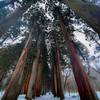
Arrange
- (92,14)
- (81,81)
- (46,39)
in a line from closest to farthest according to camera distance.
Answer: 1. (92,14)
2. (81,81)
3. (46,39)

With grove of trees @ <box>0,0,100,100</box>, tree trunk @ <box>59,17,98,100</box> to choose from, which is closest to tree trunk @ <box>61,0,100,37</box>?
grove of trees @ <box>0,0,100,100</box>

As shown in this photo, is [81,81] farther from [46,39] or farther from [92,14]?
[46,39]

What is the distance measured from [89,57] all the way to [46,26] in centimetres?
921

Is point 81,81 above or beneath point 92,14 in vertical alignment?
beneath

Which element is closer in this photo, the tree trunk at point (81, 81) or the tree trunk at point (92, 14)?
the tree trunk at point (92, 14)

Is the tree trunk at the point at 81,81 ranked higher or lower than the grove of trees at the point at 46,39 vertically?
lower

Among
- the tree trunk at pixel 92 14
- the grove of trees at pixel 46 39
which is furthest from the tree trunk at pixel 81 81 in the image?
the tree trunk at pixel 92 14

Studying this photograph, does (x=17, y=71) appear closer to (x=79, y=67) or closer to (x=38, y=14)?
(x=79, y=67)

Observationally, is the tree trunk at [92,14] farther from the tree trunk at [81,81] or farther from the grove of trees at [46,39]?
the tree trunk at [81,81]

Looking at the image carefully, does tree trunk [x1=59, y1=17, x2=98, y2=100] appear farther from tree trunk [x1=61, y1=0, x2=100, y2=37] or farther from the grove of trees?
tree trunk [x1=61, y1=0, x2=100, y2=37]

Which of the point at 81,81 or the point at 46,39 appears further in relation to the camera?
the point at 46,39

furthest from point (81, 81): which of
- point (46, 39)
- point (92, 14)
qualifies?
point (46, 39)

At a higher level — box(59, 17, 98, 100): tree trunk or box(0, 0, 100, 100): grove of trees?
box(0, 0, 100, 100): grove of trees

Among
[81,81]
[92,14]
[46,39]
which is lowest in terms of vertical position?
[81,81]
